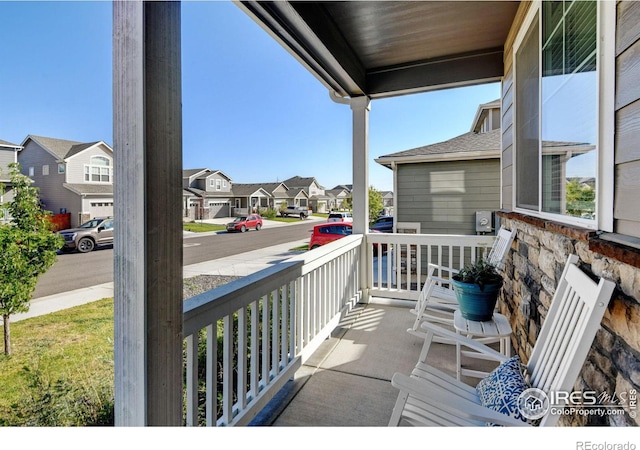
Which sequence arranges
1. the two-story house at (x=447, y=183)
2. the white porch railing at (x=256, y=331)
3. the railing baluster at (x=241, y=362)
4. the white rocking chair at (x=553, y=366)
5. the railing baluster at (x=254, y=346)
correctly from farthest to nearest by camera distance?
1. the two-story house at (x=447, y=183)
2. the railing baluster at (x=254, y=346)
3. the railing baluster at (x=241, y=362)
4. the white porch railing at (x=256, y=331)
5. the white rocking chair at (x=553, y=366)

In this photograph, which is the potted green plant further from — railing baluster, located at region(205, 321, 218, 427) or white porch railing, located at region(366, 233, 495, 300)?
railing baluster, located at region(205, 321, 218, 427)

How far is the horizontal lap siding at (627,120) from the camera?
3.16 ft

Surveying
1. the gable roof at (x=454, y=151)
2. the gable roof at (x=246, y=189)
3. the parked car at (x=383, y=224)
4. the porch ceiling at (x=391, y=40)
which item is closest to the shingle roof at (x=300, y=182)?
the gable roof at (x=246, y=189)

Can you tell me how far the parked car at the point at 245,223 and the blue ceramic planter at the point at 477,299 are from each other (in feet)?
6.17

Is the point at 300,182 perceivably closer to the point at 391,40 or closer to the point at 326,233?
the point at 326,233

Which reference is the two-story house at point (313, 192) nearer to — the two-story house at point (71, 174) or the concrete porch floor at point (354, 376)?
the concrete porch floor at point (354, 376)

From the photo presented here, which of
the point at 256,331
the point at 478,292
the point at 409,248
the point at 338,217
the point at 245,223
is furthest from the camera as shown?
the point at 338,217

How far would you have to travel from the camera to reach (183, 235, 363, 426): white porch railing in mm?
1393

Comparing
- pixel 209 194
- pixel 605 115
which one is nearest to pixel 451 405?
pixel 605 115

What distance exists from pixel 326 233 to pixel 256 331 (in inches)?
154

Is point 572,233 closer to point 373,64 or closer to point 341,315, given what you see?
point 341,315

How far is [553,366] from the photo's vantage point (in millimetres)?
1197

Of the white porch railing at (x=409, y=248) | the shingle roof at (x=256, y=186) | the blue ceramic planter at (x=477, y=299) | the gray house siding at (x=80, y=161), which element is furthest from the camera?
the white porch railing at (x=409, y=248)

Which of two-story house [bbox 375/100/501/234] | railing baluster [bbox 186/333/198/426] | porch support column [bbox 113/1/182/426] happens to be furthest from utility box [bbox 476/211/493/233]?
porch support column [bbox 113/1/182/426]
